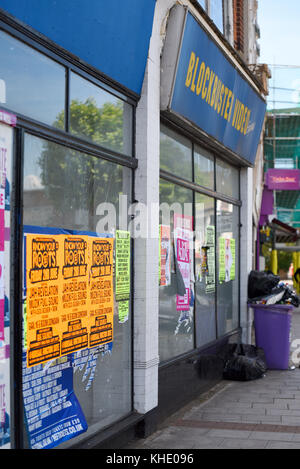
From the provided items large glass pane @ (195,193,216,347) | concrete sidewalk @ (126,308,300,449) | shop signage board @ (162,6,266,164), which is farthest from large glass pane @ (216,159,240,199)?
concrete sidewalk @ (126,308,300,449)

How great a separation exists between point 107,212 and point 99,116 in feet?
2.81

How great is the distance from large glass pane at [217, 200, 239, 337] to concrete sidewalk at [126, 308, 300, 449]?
3.99ft

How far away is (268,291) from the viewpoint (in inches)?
452

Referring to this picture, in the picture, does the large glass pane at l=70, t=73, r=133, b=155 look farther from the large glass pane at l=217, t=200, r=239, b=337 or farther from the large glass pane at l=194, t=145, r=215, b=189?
the large glass pane at l=217, t=200, r=239, b=337

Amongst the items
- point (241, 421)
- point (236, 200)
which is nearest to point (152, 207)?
point (241, 421)

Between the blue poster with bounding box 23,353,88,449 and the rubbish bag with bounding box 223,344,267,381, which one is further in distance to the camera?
the rubbish bag with bounding box 223,344,267,381

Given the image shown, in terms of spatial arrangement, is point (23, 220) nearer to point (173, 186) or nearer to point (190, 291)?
point (173, 186)

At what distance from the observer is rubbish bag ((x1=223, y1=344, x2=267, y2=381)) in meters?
9.82

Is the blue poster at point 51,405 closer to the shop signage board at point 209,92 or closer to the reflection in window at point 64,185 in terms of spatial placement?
the reflection in window at point 64,185

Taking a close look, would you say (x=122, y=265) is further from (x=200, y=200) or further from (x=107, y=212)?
(x=200, y=200)

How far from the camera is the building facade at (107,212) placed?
176 inches

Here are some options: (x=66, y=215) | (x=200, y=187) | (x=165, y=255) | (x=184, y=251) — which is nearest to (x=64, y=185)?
(x=66, y=215)

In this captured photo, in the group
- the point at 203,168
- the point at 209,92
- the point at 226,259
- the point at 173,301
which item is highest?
the point at 209,92

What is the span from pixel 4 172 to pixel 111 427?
275 centimetres
